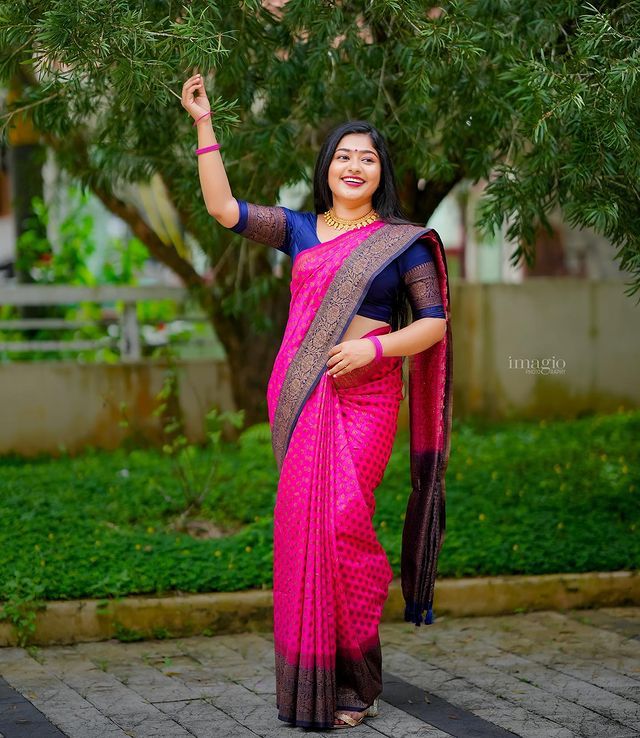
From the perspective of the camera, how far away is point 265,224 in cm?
399

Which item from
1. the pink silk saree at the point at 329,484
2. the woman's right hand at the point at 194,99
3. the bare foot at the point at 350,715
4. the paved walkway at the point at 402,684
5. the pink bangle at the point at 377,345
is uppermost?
the woman's right hand at the point at 194,99

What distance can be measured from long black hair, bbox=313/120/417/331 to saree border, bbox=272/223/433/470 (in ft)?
0.41

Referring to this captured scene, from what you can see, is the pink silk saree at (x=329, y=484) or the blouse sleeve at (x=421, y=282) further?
the blouse sleeve at (x=421, y=282)

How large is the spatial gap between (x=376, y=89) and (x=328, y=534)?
235cm

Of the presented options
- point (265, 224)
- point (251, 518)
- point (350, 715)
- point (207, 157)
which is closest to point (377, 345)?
point (265, 224)

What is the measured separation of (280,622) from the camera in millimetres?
3871

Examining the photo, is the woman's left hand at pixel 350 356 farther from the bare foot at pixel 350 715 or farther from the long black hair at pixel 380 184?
the bare foot at pixel 350 715

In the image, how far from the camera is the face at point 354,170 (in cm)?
395

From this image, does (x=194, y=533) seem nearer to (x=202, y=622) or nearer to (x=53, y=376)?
(x=202, y=622)

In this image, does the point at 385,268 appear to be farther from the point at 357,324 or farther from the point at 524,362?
the point at 524,362

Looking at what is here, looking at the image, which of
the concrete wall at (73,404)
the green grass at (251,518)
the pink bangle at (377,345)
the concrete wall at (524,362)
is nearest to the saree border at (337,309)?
the pink bangle at (377,345)

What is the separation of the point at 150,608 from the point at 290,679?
1.40 metres

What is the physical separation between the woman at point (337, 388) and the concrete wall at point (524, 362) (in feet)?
15.8

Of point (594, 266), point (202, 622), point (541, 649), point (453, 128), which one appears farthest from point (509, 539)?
point (594, 266)
